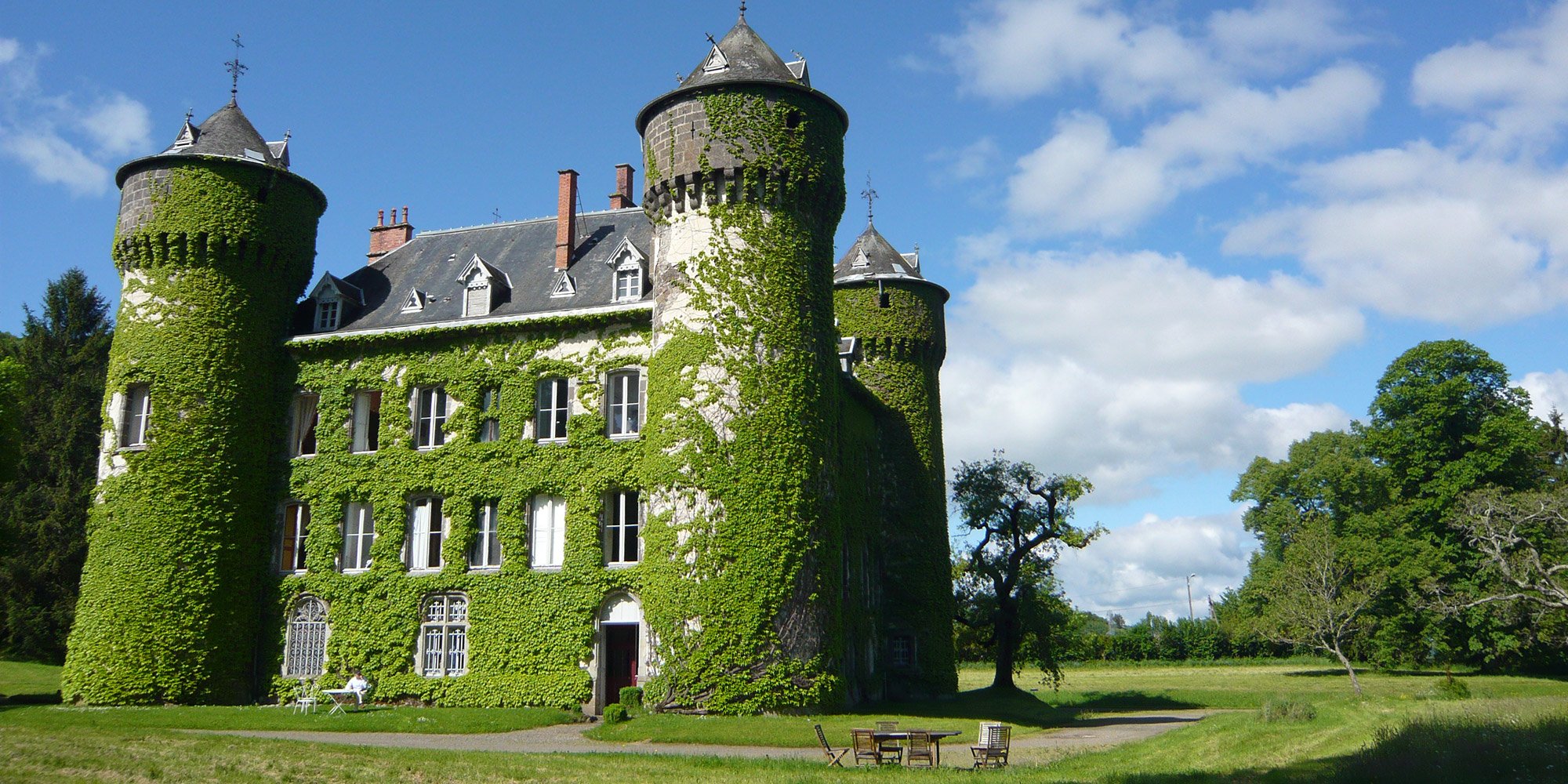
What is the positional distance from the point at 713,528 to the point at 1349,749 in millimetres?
14673

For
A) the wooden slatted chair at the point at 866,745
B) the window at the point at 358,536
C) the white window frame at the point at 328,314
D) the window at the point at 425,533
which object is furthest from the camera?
the white window frame at the point at 328,314

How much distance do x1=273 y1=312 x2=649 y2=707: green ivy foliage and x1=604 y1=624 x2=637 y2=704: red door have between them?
23.1 inches

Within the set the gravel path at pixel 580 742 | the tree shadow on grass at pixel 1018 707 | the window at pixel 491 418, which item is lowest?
the tree shadow on grass at pixel 1018 707

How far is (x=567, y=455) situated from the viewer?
101 feet

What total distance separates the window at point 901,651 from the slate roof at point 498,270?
15.2 metres

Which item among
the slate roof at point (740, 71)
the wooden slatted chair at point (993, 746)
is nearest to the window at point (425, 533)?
the slate roof at point (740, 71)

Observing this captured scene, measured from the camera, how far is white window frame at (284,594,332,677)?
31.8 m

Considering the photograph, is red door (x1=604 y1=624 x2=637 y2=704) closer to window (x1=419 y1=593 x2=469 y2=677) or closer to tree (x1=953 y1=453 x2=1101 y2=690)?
window (x1=419 y1=593 x2=469 y2=677)

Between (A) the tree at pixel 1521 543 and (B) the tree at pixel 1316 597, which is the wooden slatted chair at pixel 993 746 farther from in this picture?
(B) the tree at pixel 1316 597

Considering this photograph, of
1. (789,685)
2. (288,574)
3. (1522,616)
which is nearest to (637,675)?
(789,685)

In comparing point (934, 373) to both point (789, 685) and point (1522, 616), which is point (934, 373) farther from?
point (1522, 616)

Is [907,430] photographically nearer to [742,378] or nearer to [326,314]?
[742,378]

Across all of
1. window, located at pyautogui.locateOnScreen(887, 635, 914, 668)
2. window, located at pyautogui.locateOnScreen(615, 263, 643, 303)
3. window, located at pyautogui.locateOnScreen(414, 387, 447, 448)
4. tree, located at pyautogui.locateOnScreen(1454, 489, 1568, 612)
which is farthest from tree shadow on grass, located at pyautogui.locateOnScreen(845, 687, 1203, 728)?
window, located at pyautogui.locateOnScreen(414, 387, 447, 448)

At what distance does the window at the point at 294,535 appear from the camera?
109 feet
